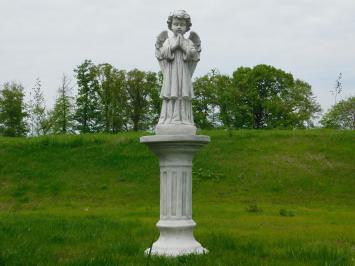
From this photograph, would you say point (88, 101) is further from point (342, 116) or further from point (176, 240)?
point (176, 240)

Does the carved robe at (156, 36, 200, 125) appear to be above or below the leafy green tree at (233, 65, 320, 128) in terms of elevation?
below

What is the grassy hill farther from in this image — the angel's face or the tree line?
the tree line

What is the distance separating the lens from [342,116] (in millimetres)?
49750

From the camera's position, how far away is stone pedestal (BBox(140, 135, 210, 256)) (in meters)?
7.82

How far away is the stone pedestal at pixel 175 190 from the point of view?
7.82 metres

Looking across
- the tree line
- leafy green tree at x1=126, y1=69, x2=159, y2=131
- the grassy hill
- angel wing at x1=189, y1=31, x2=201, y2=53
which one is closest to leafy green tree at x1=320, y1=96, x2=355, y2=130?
the tree line

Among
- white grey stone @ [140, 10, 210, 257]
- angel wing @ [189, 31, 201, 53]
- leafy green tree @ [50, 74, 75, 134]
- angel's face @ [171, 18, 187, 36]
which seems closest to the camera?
white grey stone @ [140, 10, 210, 257]

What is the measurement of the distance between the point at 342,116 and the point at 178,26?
43996 mm

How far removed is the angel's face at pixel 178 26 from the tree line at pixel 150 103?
37053mm

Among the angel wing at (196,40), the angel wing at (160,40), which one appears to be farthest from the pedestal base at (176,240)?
the angel wing at (196,40)

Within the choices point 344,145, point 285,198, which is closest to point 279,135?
point 344,145

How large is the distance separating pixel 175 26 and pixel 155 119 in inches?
1646

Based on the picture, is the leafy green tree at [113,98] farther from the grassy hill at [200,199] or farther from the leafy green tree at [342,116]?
the grassy hill at [200,199]

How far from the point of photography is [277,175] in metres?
21.0
